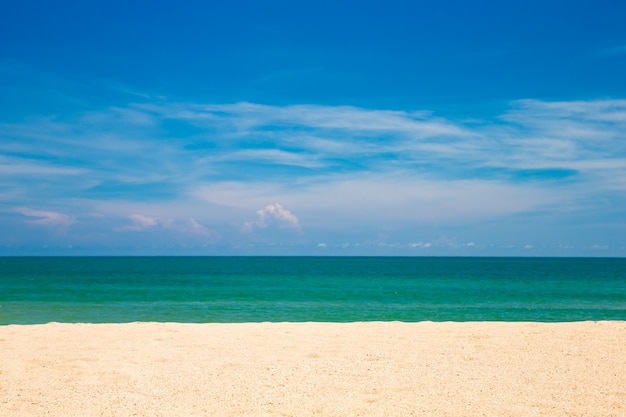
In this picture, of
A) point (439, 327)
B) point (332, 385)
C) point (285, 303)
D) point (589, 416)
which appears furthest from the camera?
point (285, 303)

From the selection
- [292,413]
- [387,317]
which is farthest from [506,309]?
[292,413]

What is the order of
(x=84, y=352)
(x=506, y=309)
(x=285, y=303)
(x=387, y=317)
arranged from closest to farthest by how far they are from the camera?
1. (x=84, y=352)
2. (x=387, y=317)
3. (x=506, y=309)
4. (x=285, y=303)

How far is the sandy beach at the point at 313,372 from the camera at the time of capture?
755 centimetres

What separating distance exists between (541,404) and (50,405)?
6.99 m

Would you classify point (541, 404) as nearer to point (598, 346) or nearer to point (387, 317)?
point (598, 346)

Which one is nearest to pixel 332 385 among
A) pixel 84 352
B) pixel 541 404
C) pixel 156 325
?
pixel 541 404

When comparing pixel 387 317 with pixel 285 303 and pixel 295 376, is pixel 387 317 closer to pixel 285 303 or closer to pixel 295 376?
pixel 285 303

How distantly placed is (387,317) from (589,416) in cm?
1611

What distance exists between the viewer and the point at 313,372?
9.52 meters

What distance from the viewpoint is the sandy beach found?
755 cm

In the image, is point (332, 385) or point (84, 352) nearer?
point (332, 385)

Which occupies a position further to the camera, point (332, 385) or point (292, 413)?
point (332, 385)

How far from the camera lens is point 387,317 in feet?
75.7

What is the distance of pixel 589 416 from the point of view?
7094 mm
